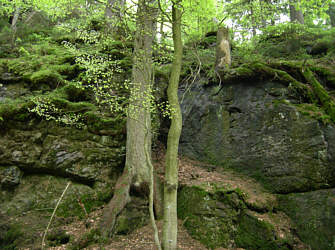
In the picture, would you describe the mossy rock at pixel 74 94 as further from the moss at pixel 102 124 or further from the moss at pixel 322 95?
the moss at pixel 322 95

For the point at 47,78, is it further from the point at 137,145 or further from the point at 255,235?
the point at 255,235

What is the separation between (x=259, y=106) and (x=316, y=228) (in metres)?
3.90

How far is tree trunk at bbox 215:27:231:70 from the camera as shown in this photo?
8998 millimetres

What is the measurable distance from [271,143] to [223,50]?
4561 mm

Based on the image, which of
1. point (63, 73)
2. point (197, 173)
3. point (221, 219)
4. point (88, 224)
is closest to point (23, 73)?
point (63, 73)

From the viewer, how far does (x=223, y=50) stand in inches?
360

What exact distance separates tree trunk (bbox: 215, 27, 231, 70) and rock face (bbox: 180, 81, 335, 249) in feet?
3.43

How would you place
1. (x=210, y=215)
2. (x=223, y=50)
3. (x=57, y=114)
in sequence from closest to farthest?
(x=210, y=215) < (x=57, y=114) < (x=223, y=50)

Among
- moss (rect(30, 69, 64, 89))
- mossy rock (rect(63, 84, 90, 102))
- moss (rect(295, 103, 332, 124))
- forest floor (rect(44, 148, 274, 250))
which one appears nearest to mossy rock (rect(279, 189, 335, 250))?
forest floor (rect(44, 148, 274, 250))

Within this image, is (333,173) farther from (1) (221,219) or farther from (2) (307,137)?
(1) (221,219)

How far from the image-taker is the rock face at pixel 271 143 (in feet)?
17.6

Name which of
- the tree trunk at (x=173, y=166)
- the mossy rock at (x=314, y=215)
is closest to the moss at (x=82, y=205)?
the tree trunk at (x=173, y=166)

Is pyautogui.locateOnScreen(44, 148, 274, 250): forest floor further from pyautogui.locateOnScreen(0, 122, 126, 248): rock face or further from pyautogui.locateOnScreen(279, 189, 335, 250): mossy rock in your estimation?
pyautogui.locateOnScreen(279, 189, 335, 250): mossy rock

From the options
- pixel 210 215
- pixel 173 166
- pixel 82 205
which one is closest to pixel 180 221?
pixel 210 215
